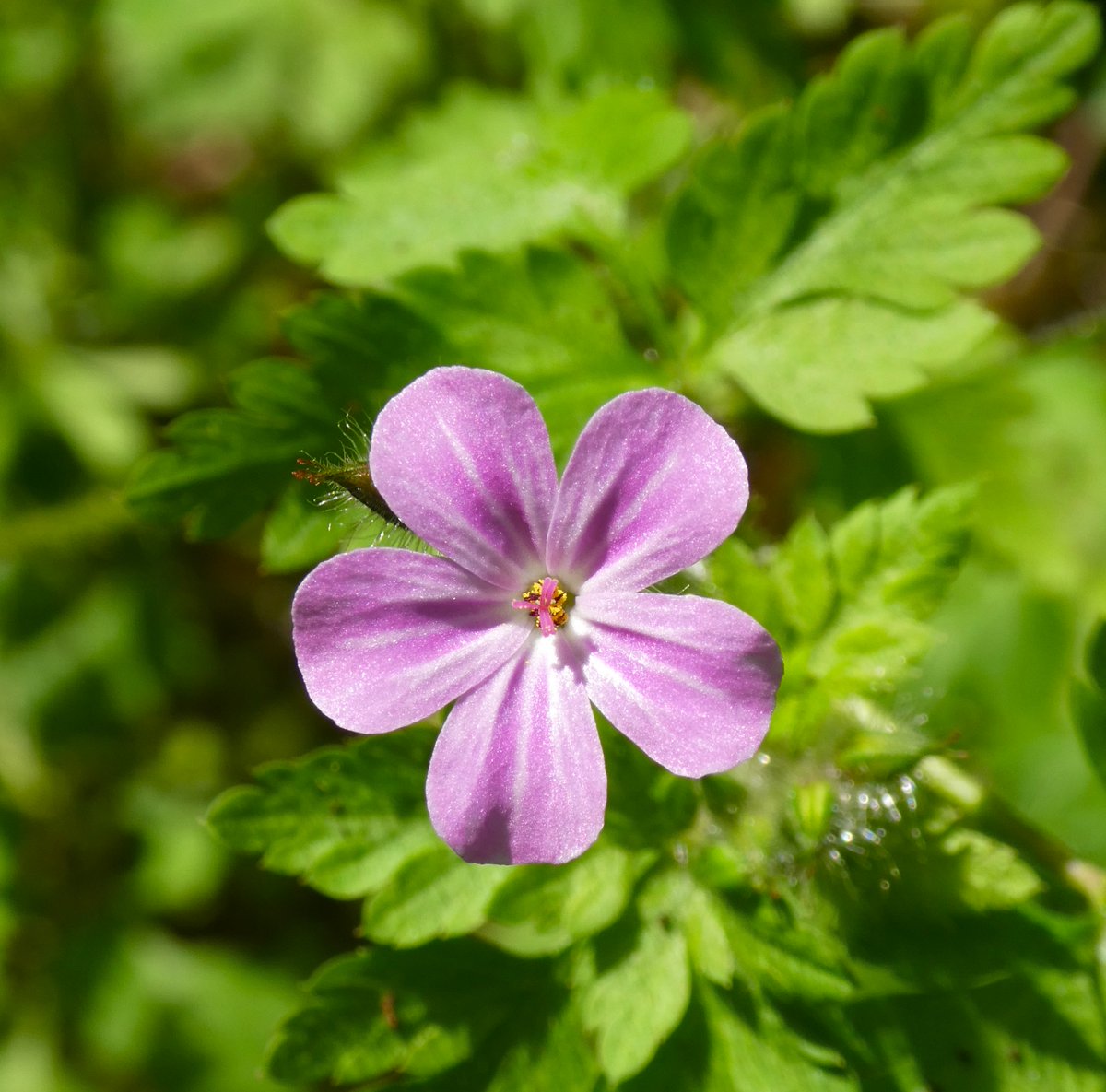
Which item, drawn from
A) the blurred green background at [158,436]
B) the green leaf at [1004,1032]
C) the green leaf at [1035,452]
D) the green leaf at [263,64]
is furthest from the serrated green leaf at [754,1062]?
the green leaf at [263,64]

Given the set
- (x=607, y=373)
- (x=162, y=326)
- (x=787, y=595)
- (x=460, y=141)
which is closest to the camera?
(x=787, y=595)

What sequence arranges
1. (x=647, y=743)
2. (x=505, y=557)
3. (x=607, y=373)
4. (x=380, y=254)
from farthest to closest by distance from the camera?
(x=380, y=254), (x=607, y=373), (x=505, y=557), (x=647, y=743)

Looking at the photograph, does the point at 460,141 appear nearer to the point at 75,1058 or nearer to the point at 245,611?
the point at 245,611

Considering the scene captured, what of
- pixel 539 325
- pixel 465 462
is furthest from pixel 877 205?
pixel 465 462

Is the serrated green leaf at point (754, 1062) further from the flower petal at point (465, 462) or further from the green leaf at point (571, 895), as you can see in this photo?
the flower petal at point (465, 462)

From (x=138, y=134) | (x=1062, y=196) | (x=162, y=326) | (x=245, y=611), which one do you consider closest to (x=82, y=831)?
(x=245, y=611)

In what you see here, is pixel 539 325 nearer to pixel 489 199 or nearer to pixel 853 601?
pixel 489 199

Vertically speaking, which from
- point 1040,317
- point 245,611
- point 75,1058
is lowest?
point 75,1058
